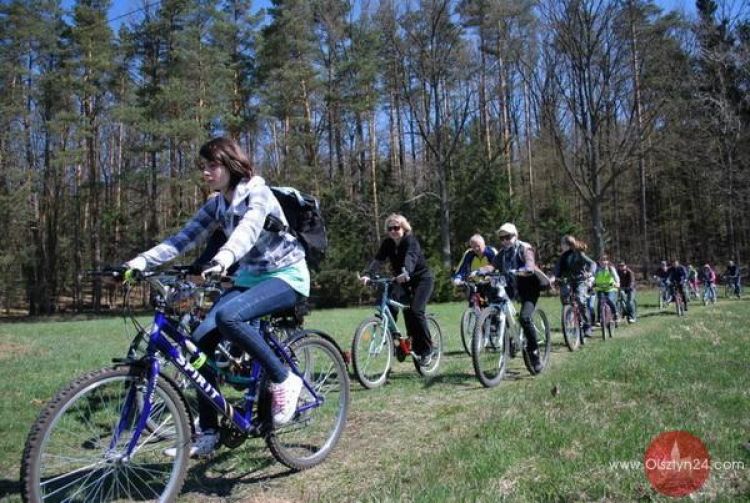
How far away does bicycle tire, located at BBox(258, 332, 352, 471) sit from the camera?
3.98 meters

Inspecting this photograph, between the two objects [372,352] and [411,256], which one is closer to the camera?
[372,352]

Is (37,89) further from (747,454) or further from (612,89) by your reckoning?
(747,454)

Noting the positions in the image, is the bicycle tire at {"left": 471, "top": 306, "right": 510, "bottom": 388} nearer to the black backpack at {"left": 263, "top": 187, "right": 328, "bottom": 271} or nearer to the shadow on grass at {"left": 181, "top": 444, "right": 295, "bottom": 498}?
the shadow on grass at {"left": 181, "top": 444, "right": 295, "bottom": 498}

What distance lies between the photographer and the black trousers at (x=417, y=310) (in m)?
7.57

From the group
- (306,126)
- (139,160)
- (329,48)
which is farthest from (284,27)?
(139,160)

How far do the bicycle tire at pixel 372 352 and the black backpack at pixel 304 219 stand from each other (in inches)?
120

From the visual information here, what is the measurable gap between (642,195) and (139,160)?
34481 millimetres

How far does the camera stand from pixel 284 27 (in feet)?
109

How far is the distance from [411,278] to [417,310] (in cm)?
45

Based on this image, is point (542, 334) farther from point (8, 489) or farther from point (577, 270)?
point (8, 489)

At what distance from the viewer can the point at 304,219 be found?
389cm

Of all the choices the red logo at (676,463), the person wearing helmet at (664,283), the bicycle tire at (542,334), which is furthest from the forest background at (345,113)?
the red logo at (676,463)

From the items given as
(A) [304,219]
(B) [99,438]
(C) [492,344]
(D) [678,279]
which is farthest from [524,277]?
(D) [678,279]

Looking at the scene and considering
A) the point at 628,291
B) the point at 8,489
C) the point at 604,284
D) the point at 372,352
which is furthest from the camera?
the point at 628,291
